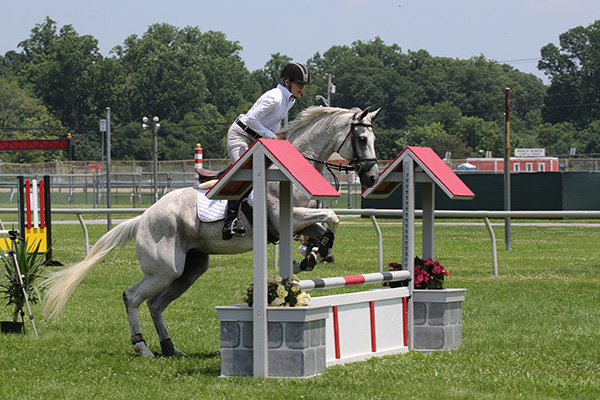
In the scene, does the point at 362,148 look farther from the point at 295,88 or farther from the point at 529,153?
the point at 529,153

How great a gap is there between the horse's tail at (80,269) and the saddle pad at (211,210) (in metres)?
0.90

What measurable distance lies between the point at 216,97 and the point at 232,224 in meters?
106

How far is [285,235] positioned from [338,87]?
360 feet

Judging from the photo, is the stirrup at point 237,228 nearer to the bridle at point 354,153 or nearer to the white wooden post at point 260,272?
the bridle at point 354,153

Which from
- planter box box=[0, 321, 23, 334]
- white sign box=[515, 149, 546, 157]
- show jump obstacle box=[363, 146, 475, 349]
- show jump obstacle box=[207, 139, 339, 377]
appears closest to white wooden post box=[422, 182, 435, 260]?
show jump obstacle box=[363, 146, 475, 349]

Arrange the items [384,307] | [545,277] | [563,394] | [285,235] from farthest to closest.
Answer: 1. [545,277]
2. [384,307]
3. [285,235]
4. [563,394]

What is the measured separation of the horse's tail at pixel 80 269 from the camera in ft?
27.6

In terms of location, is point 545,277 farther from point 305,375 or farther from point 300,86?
point 305,375

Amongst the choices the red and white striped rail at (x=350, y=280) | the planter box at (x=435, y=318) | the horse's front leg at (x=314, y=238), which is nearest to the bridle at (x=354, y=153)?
the horse's front leg at (x=314, y=238)

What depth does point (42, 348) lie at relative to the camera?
824 cm

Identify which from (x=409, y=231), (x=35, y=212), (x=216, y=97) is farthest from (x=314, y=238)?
(x=216, y=97)

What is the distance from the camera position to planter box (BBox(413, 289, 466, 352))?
303 inches

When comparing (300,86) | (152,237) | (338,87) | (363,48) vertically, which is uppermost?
(363,48)

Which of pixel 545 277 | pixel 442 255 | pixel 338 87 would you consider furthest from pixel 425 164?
pixel 338 87
